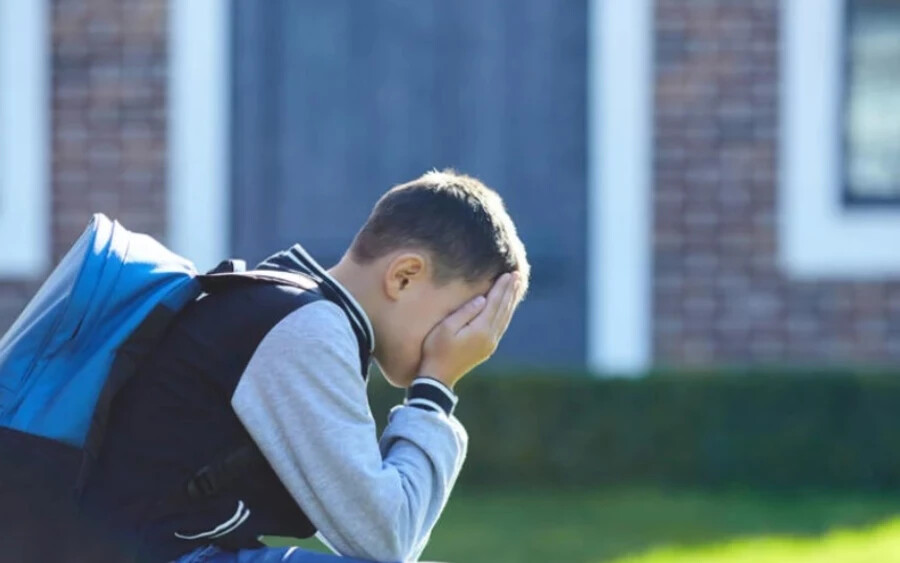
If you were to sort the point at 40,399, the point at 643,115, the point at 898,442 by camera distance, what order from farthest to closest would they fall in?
the point at 643,115 → the point at 898,442 → the point at 40,399

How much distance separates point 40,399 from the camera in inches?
116

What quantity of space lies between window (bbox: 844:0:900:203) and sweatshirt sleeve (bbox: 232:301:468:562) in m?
6.74

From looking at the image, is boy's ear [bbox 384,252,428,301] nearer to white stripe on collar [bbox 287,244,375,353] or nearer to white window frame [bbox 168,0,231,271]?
white stripe on collar [bbox 287,244,375,353]

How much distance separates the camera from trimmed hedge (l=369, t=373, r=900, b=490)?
26.3ft

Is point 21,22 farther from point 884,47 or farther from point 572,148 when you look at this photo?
point 884,47

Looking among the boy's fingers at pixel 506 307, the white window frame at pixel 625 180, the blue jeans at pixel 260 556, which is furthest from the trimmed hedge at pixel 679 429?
the blue jeans at pixel 260 556

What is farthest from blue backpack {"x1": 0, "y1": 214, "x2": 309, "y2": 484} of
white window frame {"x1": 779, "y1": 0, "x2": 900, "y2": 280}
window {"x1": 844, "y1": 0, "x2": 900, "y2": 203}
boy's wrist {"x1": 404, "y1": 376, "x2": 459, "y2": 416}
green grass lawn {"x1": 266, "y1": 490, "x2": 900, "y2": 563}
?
window {"x1": 844, "y1": 0, "x2": 900, "y2": 203}

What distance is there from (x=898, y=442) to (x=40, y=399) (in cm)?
585

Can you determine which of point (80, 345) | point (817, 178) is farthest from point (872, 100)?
point (80, 345)

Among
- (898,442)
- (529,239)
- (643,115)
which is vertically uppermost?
(643,115)

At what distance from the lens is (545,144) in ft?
30.9

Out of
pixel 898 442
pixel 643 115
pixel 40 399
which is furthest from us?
pixel 643 115

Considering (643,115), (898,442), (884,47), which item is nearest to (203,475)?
(898,442)

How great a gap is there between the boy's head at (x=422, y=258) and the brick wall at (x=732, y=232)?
6.04 meters
